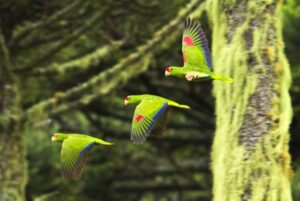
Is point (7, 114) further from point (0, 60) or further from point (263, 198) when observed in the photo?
point (263, 198)

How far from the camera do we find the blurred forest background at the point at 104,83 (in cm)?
746

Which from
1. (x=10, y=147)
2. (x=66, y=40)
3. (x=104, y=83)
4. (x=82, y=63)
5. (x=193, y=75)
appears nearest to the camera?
(x=193, y=75)

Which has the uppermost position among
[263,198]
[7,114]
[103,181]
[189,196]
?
[7,114]

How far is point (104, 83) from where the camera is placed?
755 centimetres

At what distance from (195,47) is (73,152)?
0.54 meters

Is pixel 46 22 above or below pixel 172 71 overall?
above

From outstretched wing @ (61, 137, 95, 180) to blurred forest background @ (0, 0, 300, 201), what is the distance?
12.7 ft

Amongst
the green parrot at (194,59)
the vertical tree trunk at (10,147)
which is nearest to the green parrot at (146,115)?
the green parrot at (194,59)

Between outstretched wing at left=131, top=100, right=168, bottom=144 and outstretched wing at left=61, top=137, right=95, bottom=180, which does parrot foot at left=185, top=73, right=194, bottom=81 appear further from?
outstretched wing at left=61, top=137, right=95, bottom=180

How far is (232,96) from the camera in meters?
4.16

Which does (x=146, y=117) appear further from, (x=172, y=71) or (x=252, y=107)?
(x=252, y=107)

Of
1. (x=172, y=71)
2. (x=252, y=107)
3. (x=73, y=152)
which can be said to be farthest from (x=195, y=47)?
(x=252, y=107)

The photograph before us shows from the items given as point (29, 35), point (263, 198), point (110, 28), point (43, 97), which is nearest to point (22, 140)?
point (29, 35)

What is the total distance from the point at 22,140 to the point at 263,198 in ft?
12.3
